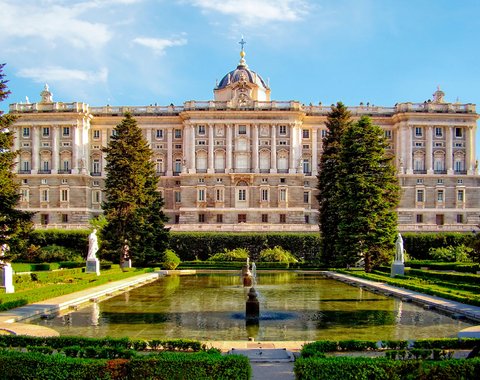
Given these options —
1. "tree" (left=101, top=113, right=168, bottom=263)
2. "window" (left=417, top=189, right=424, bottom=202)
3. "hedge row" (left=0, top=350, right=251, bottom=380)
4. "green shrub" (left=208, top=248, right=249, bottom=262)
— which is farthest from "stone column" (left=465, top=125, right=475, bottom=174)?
"hedge row" (left=0, top=350, right=251, bottom=380)

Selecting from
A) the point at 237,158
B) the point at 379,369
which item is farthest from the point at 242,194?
the point at 379,369

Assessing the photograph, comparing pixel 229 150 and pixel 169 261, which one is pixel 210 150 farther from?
pixel 169 261

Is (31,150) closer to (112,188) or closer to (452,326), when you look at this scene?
(112,188)

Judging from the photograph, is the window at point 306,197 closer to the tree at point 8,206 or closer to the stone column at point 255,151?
the stone column at point 255,151

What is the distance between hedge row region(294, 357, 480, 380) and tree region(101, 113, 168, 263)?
1333 inches

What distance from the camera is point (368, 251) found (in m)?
38.2

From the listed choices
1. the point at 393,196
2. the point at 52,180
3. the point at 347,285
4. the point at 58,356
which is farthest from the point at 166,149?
the point at 58,356

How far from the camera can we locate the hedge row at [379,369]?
9680 mm

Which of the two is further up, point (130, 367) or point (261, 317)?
point (130, 367)

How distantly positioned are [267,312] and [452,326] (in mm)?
5984

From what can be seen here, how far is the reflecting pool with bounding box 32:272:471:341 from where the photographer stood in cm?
1553

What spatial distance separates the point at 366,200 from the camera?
38.3 meters

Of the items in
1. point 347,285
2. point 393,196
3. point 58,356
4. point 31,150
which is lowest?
point 347,285

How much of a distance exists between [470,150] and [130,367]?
7059 centimetres
